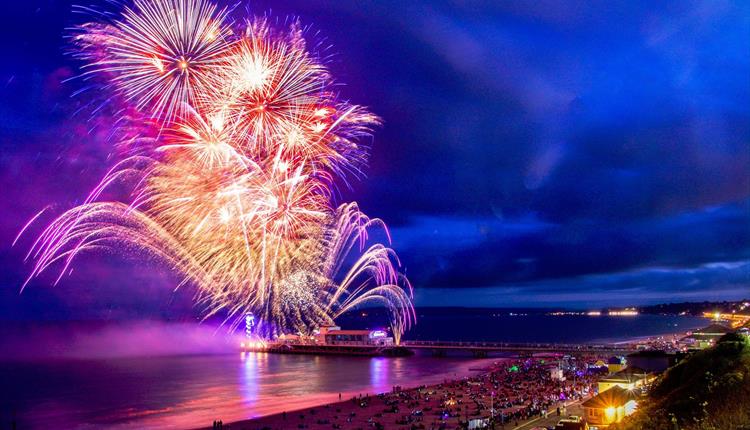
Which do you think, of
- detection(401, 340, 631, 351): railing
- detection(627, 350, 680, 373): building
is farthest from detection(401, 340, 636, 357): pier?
detection(627, 350, 680, 373): building

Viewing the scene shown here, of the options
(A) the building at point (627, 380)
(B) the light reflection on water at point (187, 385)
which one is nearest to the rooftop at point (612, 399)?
(A) the building at point (627, 380)

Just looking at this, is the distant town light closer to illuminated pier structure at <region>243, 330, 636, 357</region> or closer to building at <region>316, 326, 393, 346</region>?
building at <region>316, 326, 393, 346</region>

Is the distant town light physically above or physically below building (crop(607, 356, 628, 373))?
above

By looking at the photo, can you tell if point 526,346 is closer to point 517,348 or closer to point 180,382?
point 517,348

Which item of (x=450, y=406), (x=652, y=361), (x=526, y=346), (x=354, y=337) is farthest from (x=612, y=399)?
(x=354, y=337)

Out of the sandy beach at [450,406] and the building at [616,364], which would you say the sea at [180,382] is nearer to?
the sandy beach at [450,406]

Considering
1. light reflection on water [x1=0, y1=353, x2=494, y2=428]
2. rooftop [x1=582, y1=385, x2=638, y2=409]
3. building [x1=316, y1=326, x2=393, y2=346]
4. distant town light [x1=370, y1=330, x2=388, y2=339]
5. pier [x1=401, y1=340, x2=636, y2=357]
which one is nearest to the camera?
rooftop [x1=582, y1=385, x2=638, y2=409]

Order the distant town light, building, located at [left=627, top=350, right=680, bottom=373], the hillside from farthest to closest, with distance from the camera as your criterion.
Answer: the distant town light < building, located at [left=627, top=350, right=680, bottom=373] < the hillside
